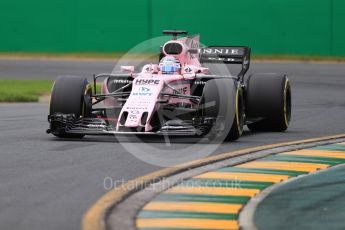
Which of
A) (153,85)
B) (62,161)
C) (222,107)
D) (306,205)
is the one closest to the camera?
(306,205)

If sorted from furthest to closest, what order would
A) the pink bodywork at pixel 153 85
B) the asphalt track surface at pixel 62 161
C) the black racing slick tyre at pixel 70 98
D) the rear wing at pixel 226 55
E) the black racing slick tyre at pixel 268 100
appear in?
1. the rear wing at pixel 226 55
2. the black racing slick tyre at pixel 268 100
3. the black racing slick tyre at pixel 70 98
4. the pink bodywork at pixel 153 85
5. the asphalt track surface at pixel 62 161

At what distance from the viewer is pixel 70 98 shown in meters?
13.8

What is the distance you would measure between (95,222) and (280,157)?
4.60 m

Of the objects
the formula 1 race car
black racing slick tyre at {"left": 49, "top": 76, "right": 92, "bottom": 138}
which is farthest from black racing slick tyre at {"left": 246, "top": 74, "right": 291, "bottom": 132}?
black racing slick tyre at {"left": 49, "top": 76, "right": 92, "bottom": 138}

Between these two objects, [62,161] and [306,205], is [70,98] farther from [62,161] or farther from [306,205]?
[306,205]

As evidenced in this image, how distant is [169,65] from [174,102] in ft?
2.23

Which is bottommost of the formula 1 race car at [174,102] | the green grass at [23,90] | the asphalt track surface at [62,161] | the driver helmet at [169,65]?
the green grass at [23,90]

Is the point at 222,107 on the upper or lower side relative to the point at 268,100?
upper

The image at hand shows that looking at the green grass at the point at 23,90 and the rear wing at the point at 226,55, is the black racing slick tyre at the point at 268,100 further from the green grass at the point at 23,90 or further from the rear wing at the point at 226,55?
the green grass at the point at 23,90

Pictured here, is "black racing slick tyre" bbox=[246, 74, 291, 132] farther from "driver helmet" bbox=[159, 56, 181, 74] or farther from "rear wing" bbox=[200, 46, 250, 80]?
"driver helmet" bbox=[159, 56, 181, 74]

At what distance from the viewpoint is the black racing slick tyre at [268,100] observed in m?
15.0

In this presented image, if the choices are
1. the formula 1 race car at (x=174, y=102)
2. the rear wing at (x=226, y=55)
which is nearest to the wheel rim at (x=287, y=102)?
the formula 1 race car at (x=174, y=102)

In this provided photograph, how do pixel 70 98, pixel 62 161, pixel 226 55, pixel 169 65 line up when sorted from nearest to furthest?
pixel 62 161 → pixel 70 98 → pixel 169 65 → pixel 226 55

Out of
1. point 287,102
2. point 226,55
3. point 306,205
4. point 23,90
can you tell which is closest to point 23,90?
point 23,90
